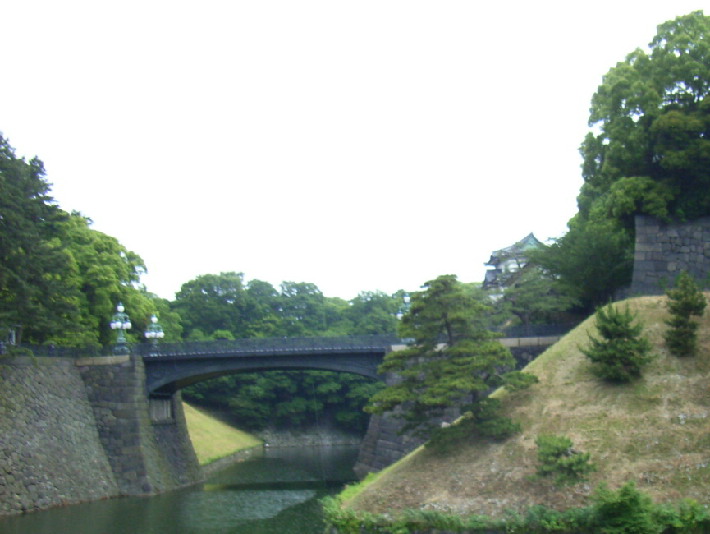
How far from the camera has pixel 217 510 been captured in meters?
36.5

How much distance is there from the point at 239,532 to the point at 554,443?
1440 cm

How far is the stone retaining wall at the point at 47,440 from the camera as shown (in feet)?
115

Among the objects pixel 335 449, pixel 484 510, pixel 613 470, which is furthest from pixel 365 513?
pixel 335 449

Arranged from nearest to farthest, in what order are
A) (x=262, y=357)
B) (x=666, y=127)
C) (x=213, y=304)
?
(x=666, y=127) < (x=262, y=357) < (x=213, y=304)

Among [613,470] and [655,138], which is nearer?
[613,470]

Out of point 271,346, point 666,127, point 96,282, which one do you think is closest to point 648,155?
point 666,127

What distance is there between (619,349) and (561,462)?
587cm

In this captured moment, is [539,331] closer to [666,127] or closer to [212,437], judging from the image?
[666,127]

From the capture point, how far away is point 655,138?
116 feet

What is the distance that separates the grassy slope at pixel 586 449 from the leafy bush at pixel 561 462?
276mm

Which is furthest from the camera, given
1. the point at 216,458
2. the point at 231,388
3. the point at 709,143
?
the point at 231,388

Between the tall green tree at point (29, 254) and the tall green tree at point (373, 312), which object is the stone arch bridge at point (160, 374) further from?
the tall green tree at point (373, 312)

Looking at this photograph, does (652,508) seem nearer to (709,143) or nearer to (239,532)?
(239,532)

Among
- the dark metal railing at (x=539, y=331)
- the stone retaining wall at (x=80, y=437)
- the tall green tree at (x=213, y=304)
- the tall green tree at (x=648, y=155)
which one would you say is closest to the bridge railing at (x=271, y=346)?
the stone retaining wall at (x=80, y=437)
